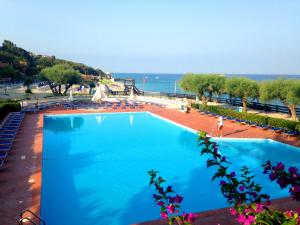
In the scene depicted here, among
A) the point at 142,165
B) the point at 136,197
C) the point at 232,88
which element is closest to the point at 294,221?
the point at 136,197

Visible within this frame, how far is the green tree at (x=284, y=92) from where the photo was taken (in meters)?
21.1

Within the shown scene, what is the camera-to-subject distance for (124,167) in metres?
13.2

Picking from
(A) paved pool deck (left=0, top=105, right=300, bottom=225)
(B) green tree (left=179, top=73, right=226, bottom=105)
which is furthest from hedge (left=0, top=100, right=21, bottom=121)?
(B) green tree (left=179, top=73, right=226, bottom=105)

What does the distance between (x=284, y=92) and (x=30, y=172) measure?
18.3 metres

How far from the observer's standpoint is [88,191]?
34.8ft

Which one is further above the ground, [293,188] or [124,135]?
[293,188]

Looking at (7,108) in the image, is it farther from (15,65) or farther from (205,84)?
(15,65)

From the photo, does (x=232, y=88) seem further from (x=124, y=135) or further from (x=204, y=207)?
(x=204, y=207)

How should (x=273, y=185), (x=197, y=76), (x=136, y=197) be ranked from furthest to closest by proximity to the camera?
(x=197, y=76) < (x=273, y=185) < (x=136, y=197)

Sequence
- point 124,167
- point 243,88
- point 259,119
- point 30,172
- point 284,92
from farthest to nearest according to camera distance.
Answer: point 243,88 → point 284,92 → point 259,119 → point 124,167 → point 30,172

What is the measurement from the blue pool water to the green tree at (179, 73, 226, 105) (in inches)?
319

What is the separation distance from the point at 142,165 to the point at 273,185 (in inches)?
214

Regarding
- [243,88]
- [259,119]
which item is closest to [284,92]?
[259,119]

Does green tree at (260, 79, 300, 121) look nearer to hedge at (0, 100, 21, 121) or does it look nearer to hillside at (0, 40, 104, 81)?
hedge at (0, 100, 21, 121)
